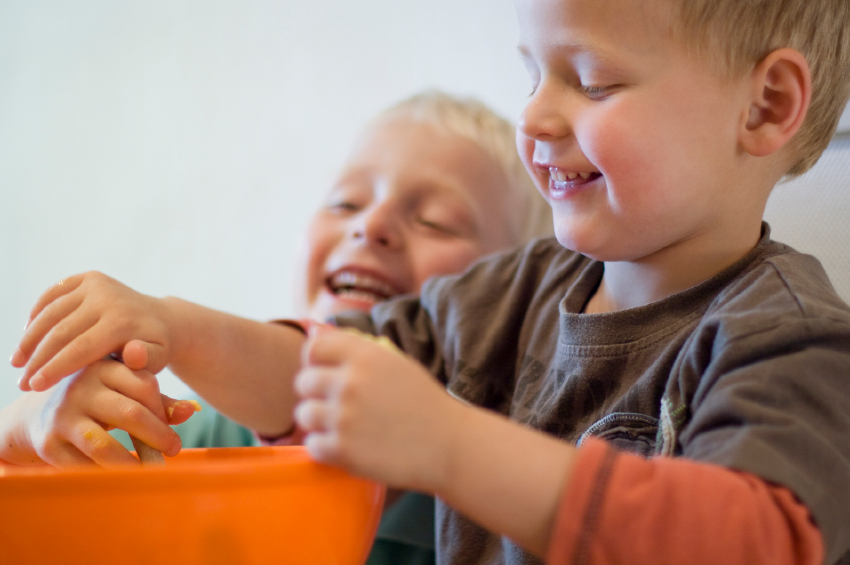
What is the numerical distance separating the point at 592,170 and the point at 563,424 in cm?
20

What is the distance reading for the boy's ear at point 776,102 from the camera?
0.54 metres

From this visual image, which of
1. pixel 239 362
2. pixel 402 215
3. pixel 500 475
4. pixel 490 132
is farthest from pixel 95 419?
pixel 490 132

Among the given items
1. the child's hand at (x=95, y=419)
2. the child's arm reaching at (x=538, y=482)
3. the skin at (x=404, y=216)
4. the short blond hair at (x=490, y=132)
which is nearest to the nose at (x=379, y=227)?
the skin at (x=404, y=216)

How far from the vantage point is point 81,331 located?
0.54 m

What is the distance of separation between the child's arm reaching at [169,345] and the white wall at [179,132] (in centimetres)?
69

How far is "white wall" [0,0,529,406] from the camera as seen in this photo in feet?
4.50

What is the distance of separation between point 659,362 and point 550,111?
0.65 ft

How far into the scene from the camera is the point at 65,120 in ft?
5.00

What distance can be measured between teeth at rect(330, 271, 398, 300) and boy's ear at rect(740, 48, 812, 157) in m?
0.54

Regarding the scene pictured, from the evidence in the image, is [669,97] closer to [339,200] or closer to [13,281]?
[339,200]

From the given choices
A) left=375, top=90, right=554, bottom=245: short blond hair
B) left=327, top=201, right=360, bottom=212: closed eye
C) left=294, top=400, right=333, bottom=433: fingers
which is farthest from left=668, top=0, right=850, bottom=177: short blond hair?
left=327, top=201, right=360, bottom=212: closed eye

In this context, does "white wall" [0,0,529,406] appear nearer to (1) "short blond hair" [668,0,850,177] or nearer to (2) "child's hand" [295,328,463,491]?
(1) "short blond hair" [668,0,850,177]

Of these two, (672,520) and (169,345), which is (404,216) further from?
(672,520)

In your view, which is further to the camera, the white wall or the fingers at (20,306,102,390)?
the white wall
